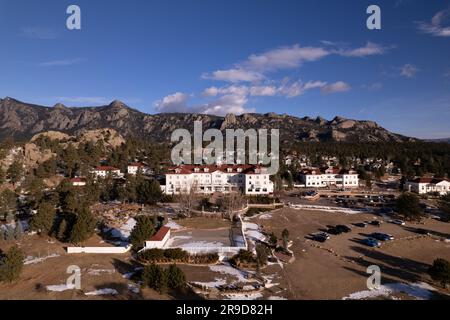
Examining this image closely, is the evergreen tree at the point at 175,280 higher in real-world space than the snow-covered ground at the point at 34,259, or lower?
higher

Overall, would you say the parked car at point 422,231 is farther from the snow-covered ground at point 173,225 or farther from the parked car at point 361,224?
the snow-covered ground at point 173,225

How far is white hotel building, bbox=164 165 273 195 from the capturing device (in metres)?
65.8

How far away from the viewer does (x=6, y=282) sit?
26.6 meters

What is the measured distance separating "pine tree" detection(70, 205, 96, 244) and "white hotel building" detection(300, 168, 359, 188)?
55487mm

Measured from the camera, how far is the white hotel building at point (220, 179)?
65.8 m

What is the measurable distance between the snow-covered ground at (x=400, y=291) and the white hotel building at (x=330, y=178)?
52.8m

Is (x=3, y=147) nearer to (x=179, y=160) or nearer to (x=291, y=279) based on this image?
(x=179, y=160)

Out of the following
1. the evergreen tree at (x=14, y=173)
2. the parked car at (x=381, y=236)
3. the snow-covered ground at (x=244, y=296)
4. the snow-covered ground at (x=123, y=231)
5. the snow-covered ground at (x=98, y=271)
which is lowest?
the snow-covered ground at (x=244, y=296)

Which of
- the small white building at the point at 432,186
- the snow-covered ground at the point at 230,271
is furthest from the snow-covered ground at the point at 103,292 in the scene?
the small white building at the point at 432,186

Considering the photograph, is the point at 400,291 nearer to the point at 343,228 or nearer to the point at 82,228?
the point at 343,228

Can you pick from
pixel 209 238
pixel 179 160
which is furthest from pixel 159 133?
pixel 209 238

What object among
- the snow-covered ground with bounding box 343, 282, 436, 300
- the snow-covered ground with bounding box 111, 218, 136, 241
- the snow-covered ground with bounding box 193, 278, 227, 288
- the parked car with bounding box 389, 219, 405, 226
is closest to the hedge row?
the snow-covered ground with bounding box 193, 278, 227, 288

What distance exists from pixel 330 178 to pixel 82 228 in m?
61.7

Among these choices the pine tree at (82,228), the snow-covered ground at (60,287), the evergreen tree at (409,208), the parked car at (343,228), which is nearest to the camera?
the snow-covered ground at (60,287)
